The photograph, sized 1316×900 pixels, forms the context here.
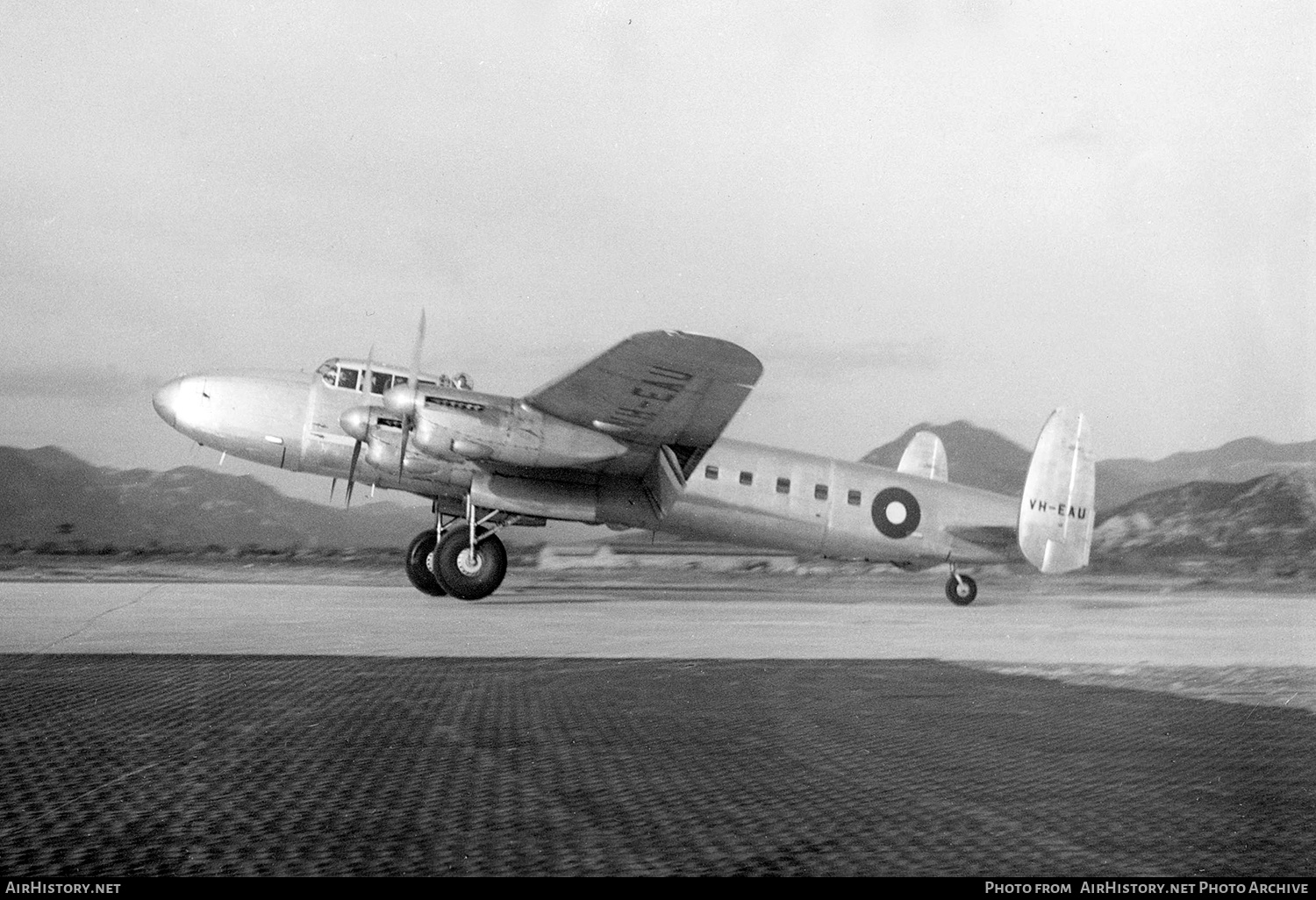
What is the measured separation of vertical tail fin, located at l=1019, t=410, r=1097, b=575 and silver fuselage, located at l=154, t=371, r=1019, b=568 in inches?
17.1

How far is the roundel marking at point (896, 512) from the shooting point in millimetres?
15414

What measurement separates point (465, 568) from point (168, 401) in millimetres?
4580

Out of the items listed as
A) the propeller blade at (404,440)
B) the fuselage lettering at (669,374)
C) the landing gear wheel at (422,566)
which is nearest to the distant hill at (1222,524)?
the fuselage lettering at (669,374)

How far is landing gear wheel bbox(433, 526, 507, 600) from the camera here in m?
13.5

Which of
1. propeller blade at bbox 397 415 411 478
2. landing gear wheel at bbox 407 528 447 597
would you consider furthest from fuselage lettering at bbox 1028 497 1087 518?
propeller blade at bbox 397 415 411 478

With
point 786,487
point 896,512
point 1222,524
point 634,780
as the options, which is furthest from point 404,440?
point 1222,524

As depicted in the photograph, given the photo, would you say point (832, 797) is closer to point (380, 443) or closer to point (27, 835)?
point (27, 835)

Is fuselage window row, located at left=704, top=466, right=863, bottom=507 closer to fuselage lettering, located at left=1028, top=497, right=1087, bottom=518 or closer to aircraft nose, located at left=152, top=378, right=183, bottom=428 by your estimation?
fuselage lettering, located at left=1028, top=497, right=1087, bottom=518

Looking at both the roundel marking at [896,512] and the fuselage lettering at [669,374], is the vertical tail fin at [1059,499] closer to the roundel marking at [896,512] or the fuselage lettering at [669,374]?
the roundel marking at [896,512]

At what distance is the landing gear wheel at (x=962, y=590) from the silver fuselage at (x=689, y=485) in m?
0.35

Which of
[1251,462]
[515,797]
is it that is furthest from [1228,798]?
[1251,462]

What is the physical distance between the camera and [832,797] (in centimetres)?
334

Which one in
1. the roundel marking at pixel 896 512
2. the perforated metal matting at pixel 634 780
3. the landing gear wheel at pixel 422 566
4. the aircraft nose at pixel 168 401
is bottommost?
the perforated metal matting at pixel 634 780

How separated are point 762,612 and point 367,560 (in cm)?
1298
